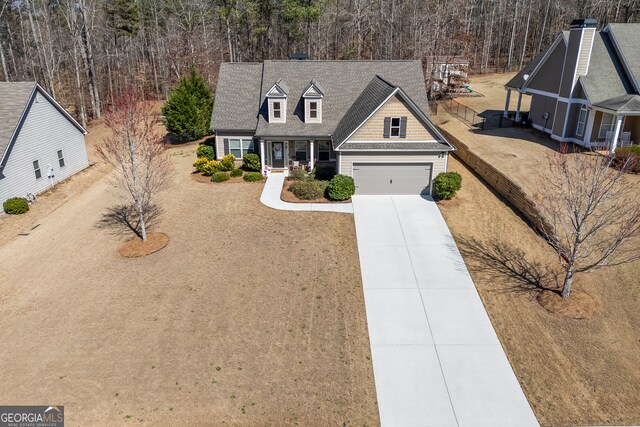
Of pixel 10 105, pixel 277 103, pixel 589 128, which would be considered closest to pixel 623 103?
pixel 589 128

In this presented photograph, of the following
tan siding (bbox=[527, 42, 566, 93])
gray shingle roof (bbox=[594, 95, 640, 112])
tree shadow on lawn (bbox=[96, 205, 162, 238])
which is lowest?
tree shadow on lawn (bbox=[96, 205, 162, 238])

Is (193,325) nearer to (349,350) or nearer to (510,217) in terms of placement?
(349,350)

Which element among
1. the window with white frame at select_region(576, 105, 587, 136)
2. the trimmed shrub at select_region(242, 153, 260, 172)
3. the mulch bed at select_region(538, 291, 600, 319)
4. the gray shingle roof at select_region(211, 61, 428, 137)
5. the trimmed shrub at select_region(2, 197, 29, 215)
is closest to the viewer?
the mulch bed at select_region(538, 291, 600, 319)

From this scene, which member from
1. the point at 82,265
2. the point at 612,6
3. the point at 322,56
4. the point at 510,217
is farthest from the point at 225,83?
the point at 612,6

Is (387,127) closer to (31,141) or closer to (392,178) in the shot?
(392,178)

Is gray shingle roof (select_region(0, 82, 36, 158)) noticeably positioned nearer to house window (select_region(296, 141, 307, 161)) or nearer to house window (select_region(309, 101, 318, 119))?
house window (select_region(296, 141, 307, 161))

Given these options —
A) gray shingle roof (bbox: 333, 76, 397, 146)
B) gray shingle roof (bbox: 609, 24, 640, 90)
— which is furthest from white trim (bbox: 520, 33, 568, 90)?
gray shingle roof (bbox: 333, 76, 397, 146)
